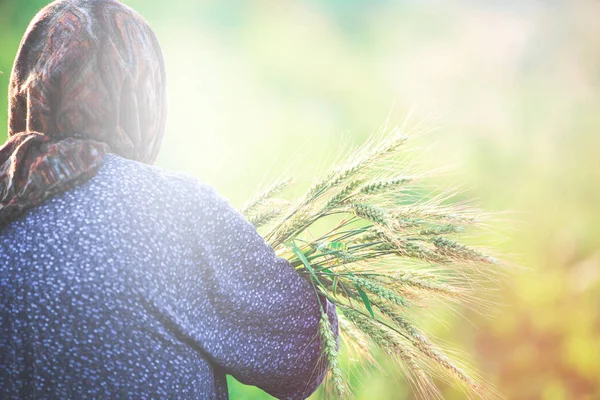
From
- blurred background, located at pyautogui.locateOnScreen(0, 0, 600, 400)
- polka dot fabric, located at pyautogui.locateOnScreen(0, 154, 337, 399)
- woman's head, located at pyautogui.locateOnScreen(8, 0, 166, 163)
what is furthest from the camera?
blurred background, located at pyautogui.locateOnScreen(0, 0, 600, 400)

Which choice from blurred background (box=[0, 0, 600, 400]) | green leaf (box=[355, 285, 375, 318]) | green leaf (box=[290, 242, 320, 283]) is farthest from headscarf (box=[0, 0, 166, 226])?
blurred background (box=[0, 0, 600, 400])

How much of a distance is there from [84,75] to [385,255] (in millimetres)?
576

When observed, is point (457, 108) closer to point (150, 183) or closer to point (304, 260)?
point (304, 260)

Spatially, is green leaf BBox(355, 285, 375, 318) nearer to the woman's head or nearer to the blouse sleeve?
the blouse sleeve

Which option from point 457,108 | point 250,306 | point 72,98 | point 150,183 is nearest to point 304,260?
point 250,306

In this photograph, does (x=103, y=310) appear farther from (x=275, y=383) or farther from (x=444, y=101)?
(x=444, y=101)

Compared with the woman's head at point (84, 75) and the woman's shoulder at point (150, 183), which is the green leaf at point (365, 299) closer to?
the woman's shoulder at point (150, 183)

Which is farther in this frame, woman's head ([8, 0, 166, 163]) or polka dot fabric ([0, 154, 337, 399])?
woman's head ([8, 0, 166, 163])

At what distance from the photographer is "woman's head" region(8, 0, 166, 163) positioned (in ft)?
2.41

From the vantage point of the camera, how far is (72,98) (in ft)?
2.41

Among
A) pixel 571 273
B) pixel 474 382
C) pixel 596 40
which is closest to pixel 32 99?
pixel 474 382

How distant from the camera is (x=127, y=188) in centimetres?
67

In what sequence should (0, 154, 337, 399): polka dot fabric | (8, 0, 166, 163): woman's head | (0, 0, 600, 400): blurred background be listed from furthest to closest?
1. (0, 0, 600, 400): blurred background
2. (8, 0, 166, 163): woman's head
3. (0, 154, 337, 399): polka dot fabric

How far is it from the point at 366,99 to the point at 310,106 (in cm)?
24
